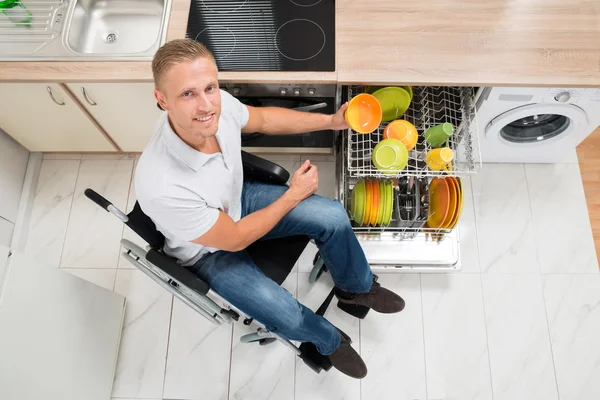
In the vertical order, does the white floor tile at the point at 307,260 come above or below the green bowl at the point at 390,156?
below

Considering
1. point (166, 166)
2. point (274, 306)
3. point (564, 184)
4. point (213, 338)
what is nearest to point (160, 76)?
point (166, 166)

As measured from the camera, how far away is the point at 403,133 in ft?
5.40

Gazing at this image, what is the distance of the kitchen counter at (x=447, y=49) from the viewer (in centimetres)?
159

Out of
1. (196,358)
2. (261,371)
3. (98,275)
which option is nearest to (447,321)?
(261,371)

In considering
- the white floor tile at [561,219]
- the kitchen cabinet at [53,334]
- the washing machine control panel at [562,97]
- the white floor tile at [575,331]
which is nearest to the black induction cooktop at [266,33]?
the washing machine control panel at [562,97]

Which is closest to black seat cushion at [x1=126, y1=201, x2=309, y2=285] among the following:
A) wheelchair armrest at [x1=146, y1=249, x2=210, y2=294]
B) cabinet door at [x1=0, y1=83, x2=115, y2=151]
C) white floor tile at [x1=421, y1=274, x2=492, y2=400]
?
wheelchair armrest at [x1=146, y1=249, x2=210, y2=294]

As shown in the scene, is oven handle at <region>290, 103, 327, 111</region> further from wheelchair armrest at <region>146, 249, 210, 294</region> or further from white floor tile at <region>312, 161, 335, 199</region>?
→ wheelchair armrest at <region>146, 249, 210, 294</region>

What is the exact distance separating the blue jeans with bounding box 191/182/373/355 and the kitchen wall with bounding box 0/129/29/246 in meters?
1.20

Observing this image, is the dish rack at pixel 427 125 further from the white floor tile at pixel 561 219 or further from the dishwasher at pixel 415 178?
the white floor tile at pixel 561 219

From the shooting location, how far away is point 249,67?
1655 mm

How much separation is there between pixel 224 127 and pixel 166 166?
26 centimetres

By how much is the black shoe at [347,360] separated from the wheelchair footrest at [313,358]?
5 centimetres

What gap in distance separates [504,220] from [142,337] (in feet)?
5.75

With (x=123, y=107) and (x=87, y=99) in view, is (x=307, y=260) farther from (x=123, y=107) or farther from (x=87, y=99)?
(x=87, y=99)
